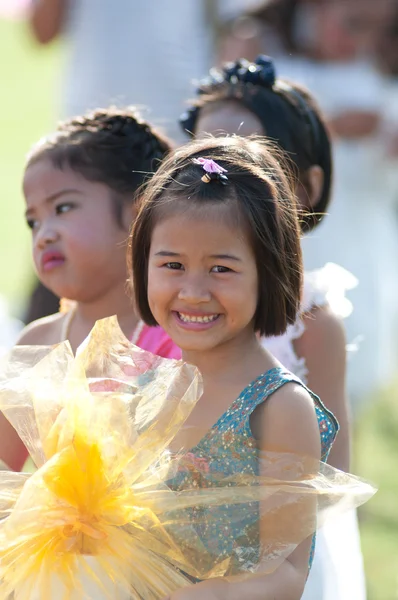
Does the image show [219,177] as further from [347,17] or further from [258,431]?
[347,17]

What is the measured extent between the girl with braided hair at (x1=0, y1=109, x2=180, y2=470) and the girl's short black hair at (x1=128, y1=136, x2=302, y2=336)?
0.39 metres

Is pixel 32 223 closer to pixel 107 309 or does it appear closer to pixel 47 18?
pixel 107 309

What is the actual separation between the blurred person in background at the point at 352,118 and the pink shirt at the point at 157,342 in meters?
2.81

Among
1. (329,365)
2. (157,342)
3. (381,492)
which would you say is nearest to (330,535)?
(329,365)

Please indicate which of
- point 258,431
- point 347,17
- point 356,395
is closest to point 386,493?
point 356,395

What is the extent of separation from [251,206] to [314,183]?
0.89 metres

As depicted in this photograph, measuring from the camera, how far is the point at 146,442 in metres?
1.96

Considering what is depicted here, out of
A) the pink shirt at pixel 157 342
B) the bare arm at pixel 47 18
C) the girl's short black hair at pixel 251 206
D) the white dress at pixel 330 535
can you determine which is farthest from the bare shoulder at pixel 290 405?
the bare arm at pixel 47 18

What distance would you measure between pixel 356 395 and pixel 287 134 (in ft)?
8.95

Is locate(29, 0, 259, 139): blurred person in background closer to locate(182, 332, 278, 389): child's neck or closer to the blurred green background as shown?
the blurred green background

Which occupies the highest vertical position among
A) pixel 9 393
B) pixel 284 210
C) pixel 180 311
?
pixel 284 210

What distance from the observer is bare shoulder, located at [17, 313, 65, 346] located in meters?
2.67

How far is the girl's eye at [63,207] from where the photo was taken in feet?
8.39

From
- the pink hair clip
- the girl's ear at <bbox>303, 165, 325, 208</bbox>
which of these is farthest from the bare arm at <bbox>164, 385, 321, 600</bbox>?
the girl's ear at <bbox>303, 165, 325, 208</bbox>
